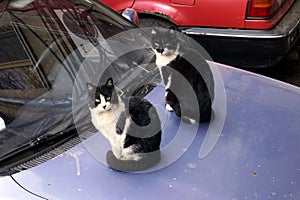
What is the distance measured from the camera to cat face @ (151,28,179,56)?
2.79 m

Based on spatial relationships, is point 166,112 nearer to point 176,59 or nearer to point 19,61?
point 176,59

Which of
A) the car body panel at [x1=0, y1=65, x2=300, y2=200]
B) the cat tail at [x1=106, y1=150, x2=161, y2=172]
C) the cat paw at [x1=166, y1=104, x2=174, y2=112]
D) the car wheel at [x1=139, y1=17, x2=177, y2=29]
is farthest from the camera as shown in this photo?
the car wheel at [x1=139, y1=17, x2=177, y2=29]

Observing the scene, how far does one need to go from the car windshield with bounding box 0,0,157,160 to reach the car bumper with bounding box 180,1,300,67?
1.55m

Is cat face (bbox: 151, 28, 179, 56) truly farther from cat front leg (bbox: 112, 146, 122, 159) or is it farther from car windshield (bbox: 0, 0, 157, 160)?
cat front leg (bbox: 112, 146, 122, 159)

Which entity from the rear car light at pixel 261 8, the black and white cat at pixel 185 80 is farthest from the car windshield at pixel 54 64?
the rear car light at pixel 261 8

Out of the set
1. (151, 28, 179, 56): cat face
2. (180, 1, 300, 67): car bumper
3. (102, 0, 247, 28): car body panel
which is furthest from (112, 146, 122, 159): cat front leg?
(102, 0, 247, 28): car body panel

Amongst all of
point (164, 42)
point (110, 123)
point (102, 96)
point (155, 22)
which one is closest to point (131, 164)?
point (110, 123)

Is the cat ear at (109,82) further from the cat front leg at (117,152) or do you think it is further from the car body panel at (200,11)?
the car body panel at (200,11)

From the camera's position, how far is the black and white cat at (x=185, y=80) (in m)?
2.38

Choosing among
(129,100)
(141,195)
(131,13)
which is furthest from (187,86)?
(131,13)

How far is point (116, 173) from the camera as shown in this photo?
2021 millimetres

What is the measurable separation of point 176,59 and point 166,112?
1.29ft

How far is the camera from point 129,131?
2.05 meters

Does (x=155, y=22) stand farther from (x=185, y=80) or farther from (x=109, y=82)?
(x=109, y=82)
